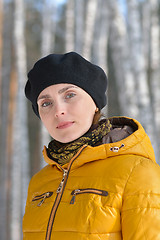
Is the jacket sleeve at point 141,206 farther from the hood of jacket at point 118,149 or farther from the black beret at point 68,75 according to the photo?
the black beret at point 68,75

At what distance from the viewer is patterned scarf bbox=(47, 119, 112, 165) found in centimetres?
105

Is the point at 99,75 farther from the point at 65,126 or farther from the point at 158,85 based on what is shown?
the point at 158,85

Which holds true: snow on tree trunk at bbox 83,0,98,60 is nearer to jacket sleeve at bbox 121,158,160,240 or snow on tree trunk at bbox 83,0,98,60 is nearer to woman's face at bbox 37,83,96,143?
woman's face at bbox 37,83,96,143

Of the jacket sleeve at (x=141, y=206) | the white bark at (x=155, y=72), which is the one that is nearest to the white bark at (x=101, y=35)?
the white bark at (x=155, y=72)

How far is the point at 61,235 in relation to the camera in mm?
913

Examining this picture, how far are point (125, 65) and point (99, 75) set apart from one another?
2.62 m

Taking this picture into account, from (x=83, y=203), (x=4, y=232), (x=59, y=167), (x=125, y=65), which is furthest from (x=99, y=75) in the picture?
(x=4, y=232)

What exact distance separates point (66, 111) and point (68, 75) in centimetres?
13

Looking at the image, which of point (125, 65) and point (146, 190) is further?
point (125, 65)

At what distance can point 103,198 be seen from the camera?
0.89 meters

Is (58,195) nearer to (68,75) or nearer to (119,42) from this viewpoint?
(68,75)

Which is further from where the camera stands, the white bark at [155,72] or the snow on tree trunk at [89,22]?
the snow on tree trunk at [89,22]

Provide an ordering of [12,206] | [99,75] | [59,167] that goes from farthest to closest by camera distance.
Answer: [12,206]
[99,75]
[59,167]

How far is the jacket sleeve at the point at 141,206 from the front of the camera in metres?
0.81
